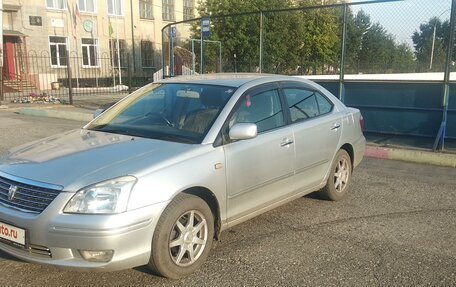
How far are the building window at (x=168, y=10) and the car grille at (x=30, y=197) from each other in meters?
36.5

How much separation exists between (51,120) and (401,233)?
1171 centimetres

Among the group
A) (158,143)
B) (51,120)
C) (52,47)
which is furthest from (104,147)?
(52,47)

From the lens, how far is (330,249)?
411 cm

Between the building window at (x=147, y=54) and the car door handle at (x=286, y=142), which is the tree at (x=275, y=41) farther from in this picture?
the building window at (x=147, y=54)

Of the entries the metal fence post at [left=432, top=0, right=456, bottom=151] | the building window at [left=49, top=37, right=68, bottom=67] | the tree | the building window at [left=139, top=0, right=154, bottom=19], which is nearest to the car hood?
the metal fence post at [left=432, top=0, right=456, bottom=151]

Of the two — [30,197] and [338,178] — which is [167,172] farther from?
[338,178]

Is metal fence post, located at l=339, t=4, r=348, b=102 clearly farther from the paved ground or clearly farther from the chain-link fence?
the paved ground

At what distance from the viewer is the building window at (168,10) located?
37906 mm

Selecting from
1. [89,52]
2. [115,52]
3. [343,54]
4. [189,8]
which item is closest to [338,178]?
[343,54]

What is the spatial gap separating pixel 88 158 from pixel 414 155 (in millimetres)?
6333

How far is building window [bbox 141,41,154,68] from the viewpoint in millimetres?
36750

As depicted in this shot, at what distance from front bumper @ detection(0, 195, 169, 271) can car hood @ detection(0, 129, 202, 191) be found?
209 millimetres

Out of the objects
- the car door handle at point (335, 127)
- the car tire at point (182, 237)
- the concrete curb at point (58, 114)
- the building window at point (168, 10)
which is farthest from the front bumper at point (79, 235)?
the building window at point (168, 10)

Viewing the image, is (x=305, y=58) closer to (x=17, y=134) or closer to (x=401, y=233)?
(x=17, y=134)
